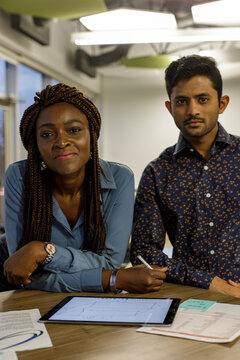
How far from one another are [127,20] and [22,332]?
5.06 meters

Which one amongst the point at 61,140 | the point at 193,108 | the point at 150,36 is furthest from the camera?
the point at 150,36

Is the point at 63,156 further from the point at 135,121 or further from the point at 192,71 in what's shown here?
the point at 135,121

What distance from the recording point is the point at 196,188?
1.92 m

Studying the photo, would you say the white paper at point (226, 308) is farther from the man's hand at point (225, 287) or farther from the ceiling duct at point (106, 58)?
the ceiling duct at point (106, 58)

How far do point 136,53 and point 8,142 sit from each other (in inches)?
166

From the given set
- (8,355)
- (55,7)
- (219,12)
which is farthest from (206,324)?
(219,12)

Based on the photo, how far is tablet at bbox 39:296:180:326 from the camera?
1103mm

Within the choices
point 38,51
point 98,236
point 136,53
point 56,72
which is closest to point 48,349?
point 98,236

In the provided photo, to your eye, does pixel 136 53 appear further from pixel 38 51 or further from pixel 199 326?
pixel 199 326

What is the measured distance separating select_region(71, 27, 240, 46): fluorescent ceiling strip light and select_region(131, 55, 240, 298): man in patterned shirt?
3.95 m

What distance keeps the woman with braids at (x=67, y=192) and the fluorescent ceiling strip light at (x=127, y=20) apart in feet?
12.9

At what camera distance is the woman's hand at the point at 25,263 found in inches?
55.6

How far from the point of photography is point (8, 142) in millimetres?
6016

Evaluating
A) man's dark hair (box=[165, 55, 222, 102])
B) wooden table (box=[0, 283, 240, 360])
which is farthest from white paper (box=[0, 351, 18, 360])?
man's dark hair (box=[165, 55, 222, 102])
